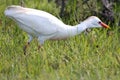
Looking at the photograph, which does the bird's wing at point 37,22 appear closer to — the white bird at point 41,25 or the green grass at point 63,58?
the white bird at point 41,25

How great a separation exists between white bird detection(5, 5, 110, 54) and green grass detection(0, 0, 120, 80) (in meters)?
0.18

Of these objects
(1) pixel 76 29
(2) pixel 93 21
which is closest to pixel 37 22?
(1) pixel 76 29

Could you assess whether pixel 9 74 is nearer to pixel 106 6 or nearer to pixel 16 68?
pixel 16 68

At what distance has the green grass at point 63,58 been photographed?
625 centimetres

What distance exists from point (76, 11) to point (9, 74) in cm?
284

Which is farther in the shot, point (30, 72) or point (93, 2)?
point (93, 2)

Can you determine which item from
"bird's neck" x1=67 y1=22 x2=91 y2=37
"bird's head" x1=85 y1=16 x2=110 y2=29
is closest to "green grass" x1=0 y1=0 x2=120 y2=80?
"bird's neck" x1=67 y1=22 x2=91 y2=37

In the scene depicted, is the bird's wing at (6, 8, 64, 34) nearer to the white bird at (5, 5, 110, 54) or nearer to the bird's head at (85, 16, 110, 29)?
the white bird at (5, 5, 110, 54)

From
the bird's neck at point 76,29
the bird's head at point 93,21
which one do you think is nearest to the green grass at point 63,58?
the bird's neck at point 76,29

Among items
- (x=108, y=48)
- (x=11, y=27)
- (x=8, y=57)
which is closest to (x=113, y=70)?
(x=108, y=48)

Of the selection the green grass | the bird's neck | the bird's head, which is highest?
the bird's head

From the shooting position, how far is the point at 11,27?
8.59 m

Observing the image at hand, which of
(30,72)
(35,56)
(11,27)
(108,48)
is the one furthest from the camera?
(11,27)

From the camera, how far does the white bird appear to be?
705cm
